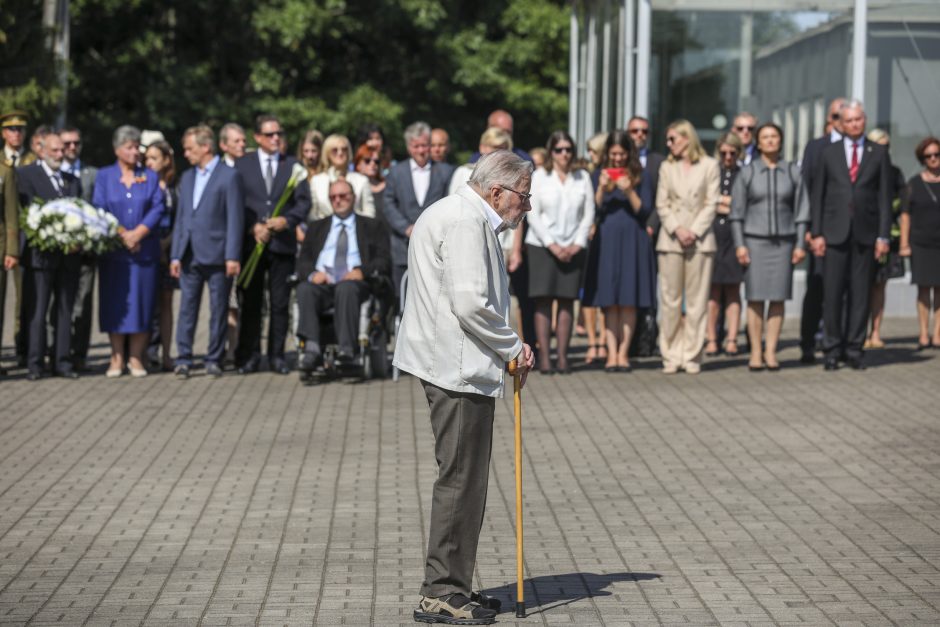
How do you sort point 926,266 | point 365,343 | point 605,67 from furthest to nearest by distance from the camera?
1. point 605,67
2. point 926,266
3. point 365,343

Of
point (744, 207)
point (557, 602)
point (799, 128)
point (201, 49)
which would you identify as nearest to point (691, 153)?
point (744, 207)

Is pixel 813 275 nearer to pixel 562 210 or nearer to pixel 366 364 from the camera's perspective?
pixel 562 210

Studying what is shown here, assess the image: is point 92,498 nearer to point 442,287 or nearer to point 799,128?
point 442,287

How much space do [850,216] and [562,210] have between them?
247cm

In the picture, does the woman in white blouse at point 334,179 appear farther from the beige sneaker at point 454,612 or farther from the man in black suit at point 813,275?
the beige sneaker at point 454,612

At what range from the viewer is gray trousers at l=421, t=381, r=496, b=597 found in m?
6.29

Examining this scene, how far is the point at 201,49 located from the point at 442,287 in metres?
33.0

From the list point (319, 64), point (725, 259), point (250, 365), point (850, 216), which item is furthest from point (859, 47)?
point (319, 64)

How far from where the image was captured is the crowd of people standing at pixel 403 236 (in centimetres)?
1384

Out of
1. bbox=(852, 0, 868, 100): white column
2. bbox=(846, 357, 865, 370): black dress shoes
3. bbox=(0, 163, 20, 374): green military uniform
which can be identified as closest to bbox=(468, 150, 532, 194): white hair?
bbox=(0, 163, 20, 374): green military uniform

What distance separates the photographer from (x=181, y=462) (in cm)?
998

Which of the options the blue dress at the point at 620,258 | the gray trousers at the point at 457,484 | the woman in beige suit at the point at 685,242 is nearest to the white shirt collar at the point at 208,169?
the blue dress at the point at 620,258

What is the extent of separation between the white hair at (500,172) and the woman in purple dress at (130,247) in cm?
793

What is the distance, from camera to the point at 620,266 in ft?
46.9
